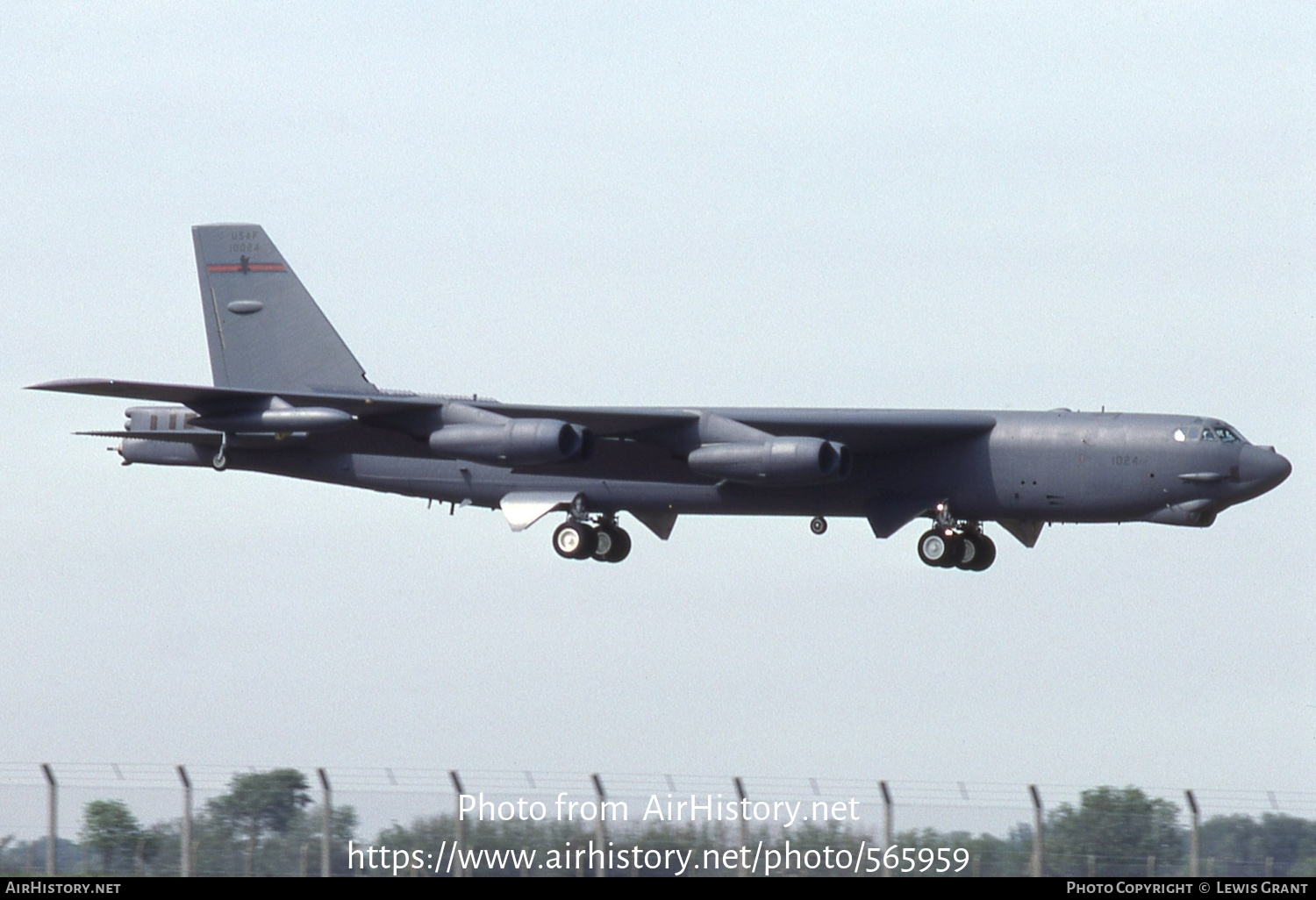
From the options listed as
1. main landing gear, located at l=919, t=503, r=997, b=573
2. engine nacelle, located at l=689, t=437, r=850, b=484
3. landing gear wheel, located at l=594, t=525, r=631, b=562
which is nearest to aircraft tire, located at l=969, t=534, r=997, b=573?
main landing gear, located at l=919, t=503, r=997, b=573

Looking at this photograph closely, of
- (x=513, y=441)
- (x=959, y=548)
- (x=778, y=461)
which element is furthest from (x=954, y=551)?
(x=513, y=441)

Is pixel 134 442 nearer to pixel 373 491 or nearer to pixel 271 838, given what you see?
pixel 373 491

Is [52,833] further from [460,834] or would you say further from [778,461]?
[778,461]

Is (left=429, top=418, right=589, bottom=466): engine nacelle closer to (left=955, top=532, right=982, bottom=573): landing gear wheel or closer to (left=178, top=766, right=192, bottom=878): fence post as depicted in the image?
(left=955, top=532, right=982, bottom=573): landing gear wheel

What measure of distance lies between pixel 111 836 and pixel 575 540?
14341 mm

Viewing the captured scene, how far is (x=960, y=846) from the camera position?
19.7 meters

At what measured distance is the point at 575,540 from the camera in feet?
113

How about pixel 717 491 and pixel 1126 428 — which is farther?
pixel 717 491

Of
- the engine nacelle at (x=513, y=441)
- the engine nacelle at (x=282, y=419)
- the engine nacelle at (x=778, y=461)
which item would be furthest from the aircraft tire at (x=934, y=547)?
the engine nacelle at (x=282, y=419)

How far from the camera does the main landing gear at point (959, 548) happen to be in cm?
3262
